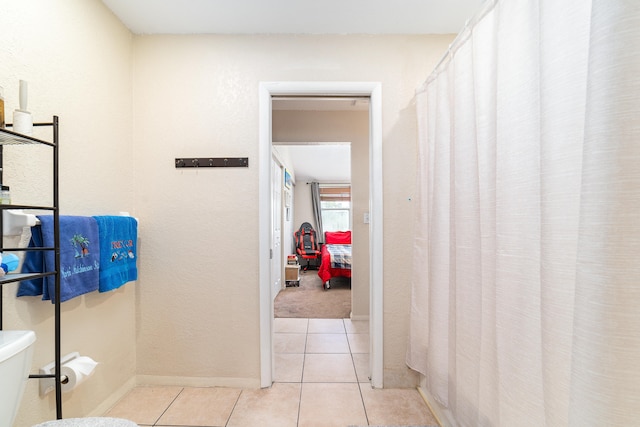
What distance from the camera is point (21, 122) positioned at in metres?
1.11

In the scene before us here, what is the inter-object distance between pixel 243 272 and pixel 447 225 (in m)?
1.32

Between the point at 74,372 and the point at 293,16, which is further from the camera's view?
the point at 293,16

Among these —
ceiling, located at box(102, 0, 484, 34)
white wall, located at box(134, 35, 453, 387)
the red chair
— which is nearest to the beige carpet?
the red chair

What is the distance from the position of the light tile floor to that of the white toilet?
901 millimetres

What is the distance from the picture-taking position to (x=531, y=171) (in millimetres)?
915

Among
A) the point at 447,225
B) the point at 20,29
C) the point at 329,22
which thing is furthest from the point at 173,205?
the point at 447,225

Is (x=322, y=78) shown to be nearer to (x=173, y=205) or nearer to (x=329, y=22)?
(x=329, y=22)

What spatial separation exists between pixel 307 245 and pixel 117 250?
A: 5642 millimetres

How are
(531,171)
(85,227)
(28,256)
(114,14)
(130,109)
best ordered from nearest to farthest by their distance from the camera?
(531,171)
(28,256)
(85,227)
(114,14)
(130,109)

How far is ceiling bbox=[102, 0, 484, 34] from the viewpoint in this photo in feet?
5.65

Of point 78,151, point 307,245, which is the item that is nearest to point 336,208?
point 307,245

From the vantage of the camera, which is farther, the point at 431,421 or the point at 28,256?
the point at 431,421

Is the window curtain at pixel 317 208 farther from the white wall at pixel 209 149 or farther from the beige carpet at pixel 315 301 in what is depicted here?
the white wall at pixel 209 149

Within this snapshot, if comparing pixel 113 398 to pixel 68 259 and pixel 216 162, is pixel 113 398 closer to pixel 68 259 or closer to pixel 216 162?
pixel 68 259
